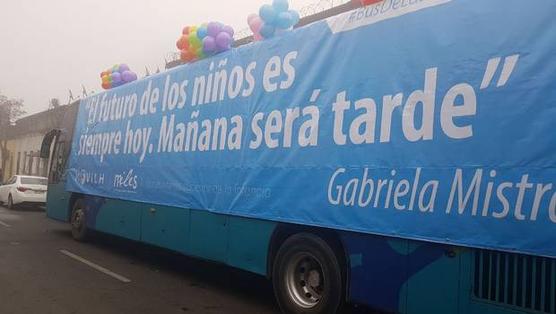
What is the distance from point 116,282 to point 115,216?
8.20ft

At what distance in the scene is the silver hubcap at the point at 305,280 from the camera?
5.41 metres

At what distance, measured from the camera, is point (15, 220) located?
15.6 metres

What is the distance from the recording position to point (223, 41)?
7.39 m

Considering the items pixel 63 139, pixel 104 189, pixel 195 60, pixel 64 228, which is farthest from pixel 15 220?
pixel 195 60

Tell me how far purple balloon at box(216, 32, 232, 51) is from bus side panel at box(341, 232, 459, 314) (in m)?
3.60

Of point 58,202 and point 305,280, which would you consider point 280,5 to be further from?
point 58,202

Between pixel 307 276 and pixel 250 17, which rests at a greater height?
pixel 250 17

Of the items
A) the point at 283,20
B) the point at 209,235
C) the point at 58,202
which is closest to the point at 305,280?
the point at 209,235

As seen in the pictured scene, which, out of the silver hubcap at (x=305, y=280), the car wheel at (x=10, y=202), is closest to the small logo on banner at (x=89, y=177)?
the silver hubcap at (x=305, y=280)

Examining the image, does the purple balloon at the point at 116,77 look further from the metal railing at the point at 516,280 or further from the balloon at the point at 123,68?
the metal railing at the point at 516,280

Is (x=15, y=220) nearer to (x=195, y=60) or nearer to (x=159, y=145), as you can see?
(x=159, y=145)

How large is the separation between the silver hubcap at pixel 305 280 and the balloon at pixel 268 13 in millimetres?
2966

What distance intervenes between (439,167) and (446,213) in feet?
1.24

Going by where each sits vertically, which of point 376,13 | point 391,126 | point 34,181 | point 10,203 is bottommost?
point 10,203
